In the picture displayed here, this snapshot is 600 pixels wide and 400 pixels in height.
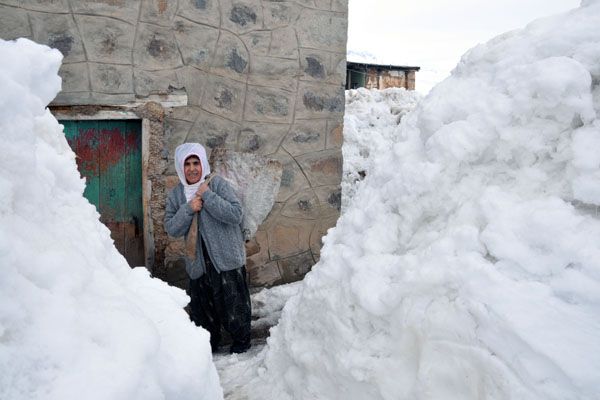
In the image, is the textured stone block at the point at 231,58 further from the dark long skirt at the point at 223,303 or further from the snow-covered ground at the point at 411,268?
the snow-covered ground at the point at 411,268

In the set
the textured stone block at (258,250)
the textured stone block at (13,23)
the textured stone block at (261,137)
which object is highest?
the textured stone block at (13,23)

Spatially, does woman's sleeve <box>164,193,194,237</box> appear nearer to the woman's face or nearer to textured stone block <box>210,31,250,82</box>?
the woman's face

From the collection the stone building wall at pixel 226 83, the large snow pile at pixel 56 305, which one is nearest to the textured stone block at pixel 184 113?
the stone building wall at pixel 226 83

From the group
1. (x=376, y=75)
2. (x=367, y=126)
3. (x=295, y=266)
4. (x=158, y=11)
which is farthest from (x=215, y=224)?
(x=376, y=75)

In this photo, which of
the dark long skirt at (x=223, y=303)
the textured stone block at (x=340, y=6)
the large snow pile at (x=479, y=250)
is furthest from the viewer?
the textured stone block at (x=340, y=6)

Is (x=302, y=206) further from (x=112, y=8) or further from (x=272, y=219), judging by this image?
(x=112, y=8)

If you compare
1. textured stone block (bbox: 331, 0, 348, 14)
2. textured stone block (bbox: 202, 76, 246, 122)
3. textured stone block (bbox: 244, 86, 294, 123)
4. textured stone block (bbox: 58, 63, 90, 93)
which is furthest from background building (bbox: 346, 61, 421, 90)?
textured stone block (bbox: 58, 63, 90, 93)

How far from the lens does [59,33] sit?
155 inches

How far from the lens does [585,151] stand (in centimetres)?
166

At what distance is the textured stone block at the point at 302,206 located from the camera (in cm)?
514

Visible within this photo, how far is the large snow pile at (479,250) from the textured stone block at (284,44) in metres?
2.64

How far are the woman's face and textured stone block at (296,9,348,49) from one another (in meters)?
1.98

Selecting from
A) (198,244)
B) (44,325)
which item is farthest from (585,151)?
(198,244)

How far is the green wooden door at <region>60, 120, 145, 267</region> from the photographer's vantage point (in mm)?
4309
